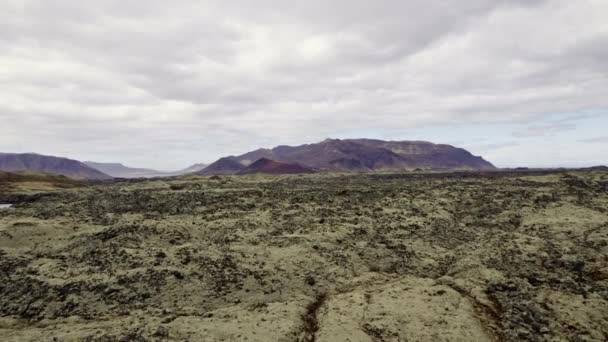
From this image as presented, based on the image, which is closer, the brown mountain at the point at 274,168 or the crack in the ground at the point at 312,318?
the crack in the ground at the point at 312,318

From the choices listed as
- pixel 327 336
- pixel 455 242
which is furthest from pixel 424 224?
pixel 327 336

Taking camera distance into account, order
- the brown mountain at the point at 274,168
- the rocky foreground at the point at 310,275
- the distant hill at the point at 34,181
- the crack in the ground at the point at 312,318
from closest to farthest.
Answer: the crack in the ground at the point at 312,318 < the rocky foreground at the point at 310,275 < the distant hill at the point at 34,181 < the brown mountain at the point at 274,168

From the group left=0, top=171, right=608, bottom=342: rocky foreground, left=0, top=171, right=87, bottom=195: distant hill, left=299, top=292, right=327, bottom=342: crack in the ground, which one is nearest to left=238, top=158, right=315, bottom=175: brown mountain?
left=0, top=171, right=87, bottom=195: distant hill

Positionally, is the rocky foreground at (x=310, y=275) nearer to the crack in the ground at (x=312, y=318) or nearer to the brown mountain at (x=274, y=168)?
the crack in the ground at (x=312, y=318)

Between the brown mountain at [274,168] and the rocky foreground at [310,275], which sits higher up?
the brown mountain at [274,168]

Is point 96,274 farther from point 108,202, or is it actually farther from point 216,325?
point 108,202

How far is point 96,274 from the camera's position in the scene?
49.7 ft

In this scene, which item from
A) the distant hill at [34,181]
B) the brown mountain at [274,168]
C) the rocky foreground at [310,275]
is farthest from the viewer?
the brown mountain at [274,168]

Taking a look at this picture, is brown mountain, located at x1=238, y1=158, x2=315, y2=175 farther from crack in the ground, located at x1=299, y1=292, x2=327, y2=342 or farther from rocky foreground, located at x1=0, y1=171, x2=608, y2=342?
crack in the ground, located at x1=299, y1=292, x2=327, y2=342

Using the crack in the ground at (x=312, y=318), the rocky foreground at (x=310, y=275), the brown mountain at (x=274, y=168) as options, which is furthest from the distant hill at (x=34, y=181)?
the brown mountain at (x=274, y=168)

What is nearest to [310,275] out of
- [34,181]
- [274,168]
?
[34,181]

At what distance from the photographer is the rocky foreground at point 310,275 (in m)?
12.0

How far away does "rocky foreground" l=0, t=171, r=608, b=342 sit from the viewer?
12.0 metres

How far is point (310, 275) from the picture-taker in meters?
15.6
